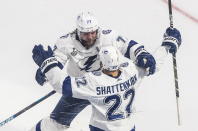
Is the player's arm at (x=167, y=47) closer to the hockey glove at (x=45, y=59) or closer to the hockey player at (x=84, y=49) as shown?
the hockey player at (x=84, y=49)

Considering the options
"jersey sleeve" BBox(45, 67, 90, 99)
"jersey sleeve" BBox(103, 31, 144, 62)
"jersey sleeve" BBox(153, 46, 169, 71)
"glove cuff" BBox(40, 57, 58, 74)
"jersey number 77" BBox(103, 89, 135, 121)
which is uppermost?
"jersey sleeve" BBox(103, 31, 144, 62)

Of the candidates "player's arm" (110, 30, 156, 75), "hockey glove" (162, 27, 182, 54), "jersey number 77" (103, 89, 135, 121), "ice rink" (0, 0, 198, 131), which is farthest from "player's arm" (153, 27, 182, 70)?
"ice rink" (0, 0, 198, 131)

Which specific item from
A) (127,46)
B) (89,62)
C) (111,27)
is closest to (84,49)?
(89,62)

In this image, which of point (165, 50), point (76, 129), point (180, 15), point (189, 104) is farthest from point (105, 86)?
point (180, 15)

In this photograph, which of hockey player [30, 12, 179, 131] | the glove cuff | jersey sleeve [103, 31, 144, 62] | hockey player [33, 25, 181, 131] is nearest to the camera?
hockey player [33, 25, 181, 131]

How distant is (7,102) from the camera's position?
572 cm

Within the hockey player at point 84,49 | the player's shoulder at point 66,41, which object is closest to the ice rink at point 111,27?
the hockey player at point 84,49

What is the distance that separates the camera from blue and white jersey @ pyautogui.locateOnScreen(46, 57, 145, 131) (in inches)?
161

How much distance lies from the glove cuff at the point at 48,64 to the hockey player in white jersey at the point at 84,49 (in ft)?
0.68

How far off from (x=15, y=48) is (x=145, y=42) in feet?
4.59

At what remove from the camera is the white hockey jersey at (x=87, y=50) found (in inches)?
182

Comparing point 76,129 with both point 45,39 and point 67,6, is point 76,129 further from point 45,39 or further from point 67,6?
point 67,6

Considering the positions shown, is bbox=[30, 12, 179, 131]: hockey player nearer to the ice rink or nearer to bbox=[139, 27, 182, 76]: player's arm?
bbox=[139, 27, 182, 76]: player's arm

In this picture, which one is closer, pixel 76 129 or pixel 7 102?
pixel 76 129
